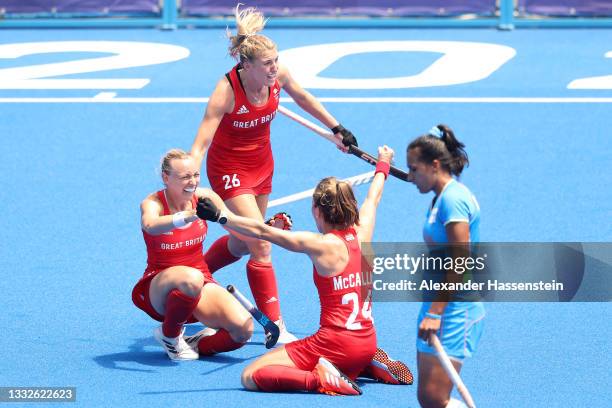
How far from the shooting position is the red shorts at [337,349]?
6426 mm

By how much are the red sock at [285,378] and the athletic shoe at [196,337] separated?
82cm

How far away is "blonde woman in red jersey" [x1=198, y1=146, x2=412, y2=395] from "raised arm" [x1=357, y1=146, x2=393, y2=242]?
0.18 feet

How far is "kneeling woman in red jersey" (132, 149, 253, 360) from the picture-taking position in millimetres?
6879

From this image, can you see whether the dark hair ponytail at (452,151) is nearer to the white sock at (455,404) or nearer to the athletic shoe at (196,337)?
the white sock at (455,404)

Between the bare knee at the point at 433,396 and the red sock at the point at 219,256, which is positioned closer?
the bare knee at the point at 433,396

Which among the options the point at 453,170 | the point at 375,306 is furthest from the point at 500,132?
the point at 453,170

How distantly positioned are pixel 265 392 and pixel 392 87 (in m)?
8.08

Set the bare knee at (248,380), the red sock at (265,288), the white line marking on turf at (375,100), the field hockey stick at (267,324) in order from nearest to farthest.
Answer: the bare knee at (248,380)
the field hockey stick at (267,324)
the red sock at (265,288)
the white line marking on turf at (375,100)

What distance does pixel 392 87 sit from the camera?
46.4 ft

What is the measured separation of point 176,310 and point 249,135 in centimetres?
135

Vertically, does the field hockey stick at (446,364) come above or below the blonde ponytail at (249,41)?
below

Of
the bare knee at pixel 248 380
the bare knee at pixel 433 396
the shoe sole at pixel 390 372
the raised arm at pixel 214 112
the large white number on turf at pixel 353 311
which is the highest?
the raised arm at pixel 214 112

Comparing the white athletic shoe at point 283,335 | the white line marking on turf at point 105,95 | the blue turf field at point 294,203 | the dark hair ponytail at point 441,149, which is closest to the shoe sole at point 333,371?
the blue turf field at point 294,203

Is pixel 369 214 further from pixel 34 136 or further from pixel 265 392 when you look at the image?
pixel 34 136
